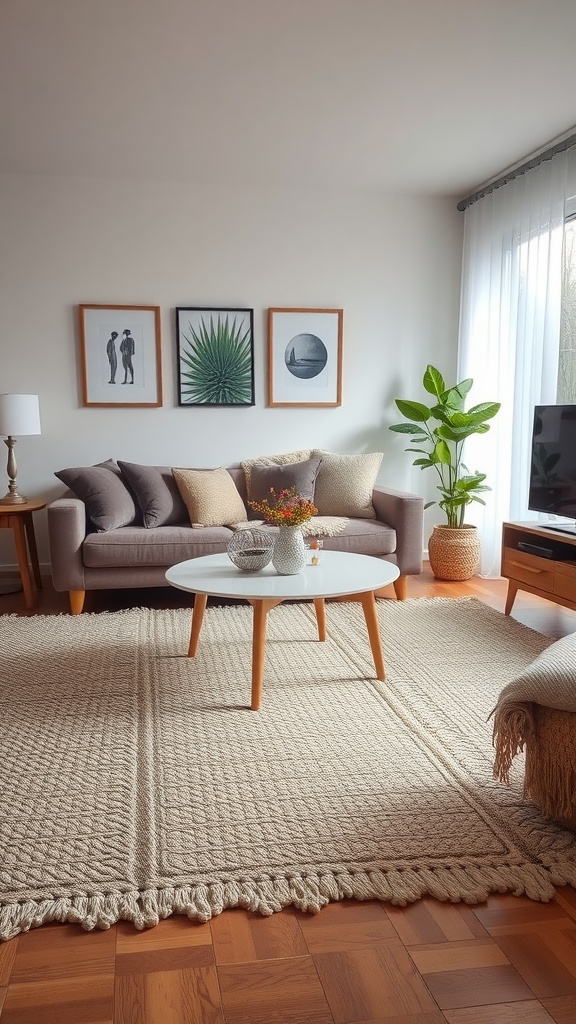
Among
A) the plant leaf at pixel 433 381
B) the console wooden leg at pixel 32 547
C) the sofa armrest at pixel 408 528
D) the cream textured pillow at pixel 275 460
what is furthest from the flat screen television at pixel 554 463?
the console wooden leg at pixel 32 547

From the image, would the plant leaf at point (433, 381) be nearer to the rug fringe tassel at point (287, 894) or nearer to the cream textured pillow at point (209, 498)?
the cream textured pillow at point (209, 498)

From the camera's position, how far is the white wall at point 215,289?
4.79 metres

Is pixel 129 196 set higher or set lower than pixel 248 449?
higher

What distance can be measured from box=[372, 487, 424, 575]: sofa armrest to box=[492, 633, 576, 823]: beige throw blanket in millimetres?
2325

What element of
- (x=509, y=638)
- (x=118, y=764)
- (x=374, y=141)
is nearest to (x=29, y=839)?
(x=118, y=764)

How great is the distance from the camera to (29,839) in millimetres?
1920

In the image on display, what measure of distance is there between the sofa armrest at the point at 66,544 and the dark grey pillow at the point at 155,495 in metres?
0.47

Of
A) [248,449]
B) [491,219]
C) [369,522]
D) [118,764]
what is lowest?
[118,764]

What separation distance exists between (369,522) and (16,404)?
2.17 m

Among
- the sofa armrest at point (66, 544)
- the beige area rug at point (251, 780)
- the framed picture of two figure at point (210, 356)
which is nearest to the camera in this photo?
the beige area rug at point (251, 780)

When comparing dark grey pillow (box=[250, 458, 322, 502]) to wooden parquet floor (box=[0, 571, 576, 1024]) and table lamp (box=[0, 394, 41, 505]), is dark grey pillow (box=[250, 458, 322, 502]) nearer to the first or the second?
table lamp (box=[0, 394, 41, 505])

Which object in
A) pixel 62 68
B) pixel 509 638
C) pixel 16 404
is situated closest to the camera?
pixel 62 68

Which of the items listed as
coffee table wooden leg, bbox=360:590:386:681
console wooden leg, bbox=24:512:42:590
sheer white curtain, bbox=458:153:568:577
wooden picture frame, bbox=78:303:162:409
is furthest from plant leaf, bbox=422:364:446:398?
console wooden leg, bbox=24:512:42:590

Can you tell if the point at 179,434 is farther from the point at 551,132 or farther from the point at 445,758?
the point at 445,758
